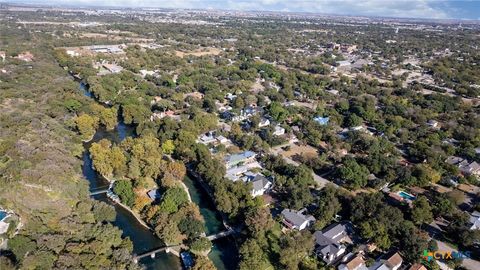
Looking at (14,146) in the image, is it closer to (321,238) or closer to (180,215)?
(180,215)

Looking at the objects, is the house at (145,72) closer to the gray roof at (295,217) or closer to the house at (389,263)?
the gray roof at (295,217)

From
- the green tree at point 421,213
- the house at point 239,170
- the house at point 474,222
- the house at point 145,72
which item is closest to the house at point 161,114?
the house at point 239,170

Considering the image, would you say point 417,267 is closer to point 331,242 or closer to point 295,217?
point 331,242

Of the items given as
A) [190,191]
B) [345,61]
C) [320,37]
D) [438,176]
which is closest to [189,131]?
[190,191]

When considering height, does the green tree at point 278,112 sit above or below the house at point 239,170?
above

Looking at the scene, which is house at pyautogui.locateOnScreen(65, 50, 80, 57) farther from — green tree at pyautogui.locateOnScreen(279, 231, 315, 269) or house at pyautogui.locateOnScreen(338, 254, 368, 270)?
house at pyautogui.locateOnScreen(338, 254, 368, 270)

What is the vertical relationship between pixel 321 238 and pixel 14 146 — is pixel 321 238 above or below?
below

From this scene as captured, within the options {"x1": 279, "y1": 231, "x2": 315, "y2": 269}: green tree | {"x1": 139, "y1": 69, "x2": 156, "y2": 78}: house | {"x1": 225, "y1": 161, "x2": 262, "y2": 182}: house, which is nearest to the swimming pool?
{"x1": 279, "y1": 231, "x2": 315, "y2": 269}: green tree
